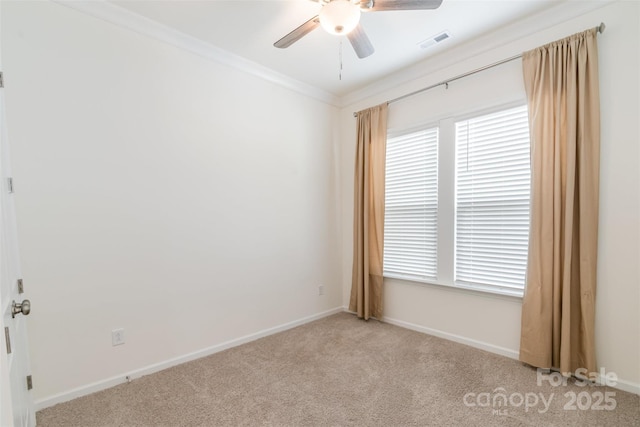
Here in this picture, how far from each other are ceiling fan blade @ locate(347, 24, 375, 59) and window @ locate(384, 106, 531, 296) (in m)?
1.27

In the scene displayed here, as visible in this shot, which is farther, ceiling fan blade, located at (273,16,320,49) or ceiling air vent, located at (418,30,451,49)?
ceiling air vent, located at (418,30,451,49)

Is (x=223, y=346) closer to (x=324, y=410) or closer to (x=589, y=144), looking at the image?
(x=324, y=410)

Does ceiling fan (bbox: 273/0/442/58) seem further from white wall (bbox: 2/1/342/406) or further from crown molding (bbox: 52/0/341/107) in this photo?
white wall (bbox: 2/1/342/406)

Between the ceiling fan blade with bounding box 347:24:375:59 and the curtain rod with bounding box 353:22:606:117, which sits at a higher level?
the curtain rod with bounding box 353:22:606:117

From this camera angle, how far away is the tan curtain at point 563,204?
2123 mm

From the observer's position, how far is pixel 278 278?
3.28 m

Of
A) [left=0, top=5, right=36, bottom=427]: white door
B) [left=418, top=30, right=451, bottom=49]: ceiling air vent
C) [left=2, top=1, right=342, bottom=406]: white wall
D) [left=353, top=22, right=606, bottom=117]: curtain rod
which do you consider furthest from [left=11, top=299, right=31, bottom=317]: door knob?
[left=353, top=22, right=606, bottom=117]: curtain rod

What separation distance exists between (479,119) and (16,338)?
11.7 feet

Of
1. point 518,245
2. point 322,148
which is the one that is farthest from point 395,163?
point 518,245

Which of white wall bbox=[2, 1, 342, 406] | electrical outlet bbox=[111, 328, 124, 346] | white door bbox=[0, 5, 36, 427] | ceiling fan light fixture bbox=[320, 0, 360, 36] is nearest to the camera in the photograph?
white door bbox=[0, 5, 36, 427]

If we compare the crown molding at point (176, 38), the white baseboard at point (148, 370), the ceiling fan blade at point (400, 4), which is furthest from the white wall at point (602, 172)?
the white baseboard at point (148, 370)

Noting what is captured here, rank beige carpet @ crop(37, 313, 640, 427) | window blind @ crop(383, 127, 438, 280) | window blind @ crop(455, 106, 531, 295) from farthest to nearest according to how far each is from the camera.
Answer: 1. window blind @ crop(383, 127, 438, 280)
2. window blind @ crop(455, 106, 531, 295)
3. beige carpet @ crop(37, 313, 640, 427)

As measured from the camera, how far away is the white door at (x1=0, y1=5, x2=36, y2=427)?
126 cm

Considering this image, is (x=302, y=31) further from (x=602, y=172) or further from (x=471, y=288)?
(x=471, y=288)
